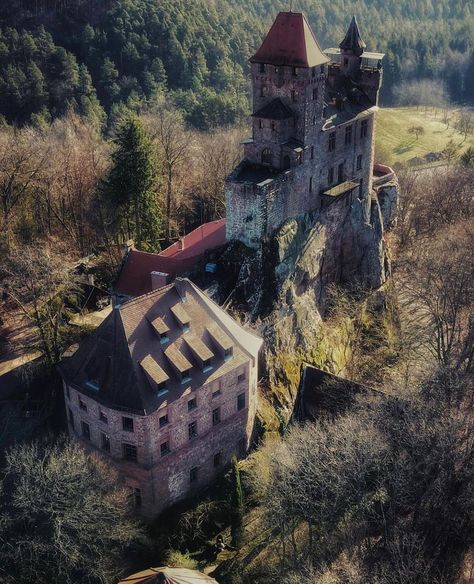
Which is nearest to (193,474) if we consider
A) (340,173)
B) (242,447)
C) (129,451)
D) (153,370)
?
(242,447)

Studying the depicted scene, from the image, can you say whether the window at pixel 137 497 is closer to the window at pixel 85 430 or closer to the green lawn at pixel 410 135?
the window at pixel 85 430

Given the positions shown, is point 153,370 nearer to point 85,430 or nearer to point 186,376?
point 186,376

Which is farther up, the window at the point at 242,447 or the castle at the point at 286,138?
the castle at the point at 286,138

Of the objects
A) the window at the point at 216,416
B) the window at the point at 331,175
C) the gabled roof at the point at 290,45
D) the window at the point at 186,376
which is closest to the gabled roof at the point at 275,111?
the gabled roof at the point at 290,45

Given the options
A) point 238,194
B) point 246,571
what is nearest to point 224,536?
point 246,571

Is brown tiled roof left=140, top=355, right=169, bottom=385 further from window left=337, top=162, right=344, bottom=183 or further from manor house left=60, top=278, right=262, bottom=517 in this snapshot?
window left=337, top=162, right=344, bottom=183

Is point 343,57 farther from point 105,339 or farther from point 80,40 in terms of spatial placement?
point 80,40

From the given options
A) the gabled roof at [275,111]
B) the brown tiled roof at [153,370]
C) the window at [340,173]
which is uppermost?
the gabled roof at [275,111]
